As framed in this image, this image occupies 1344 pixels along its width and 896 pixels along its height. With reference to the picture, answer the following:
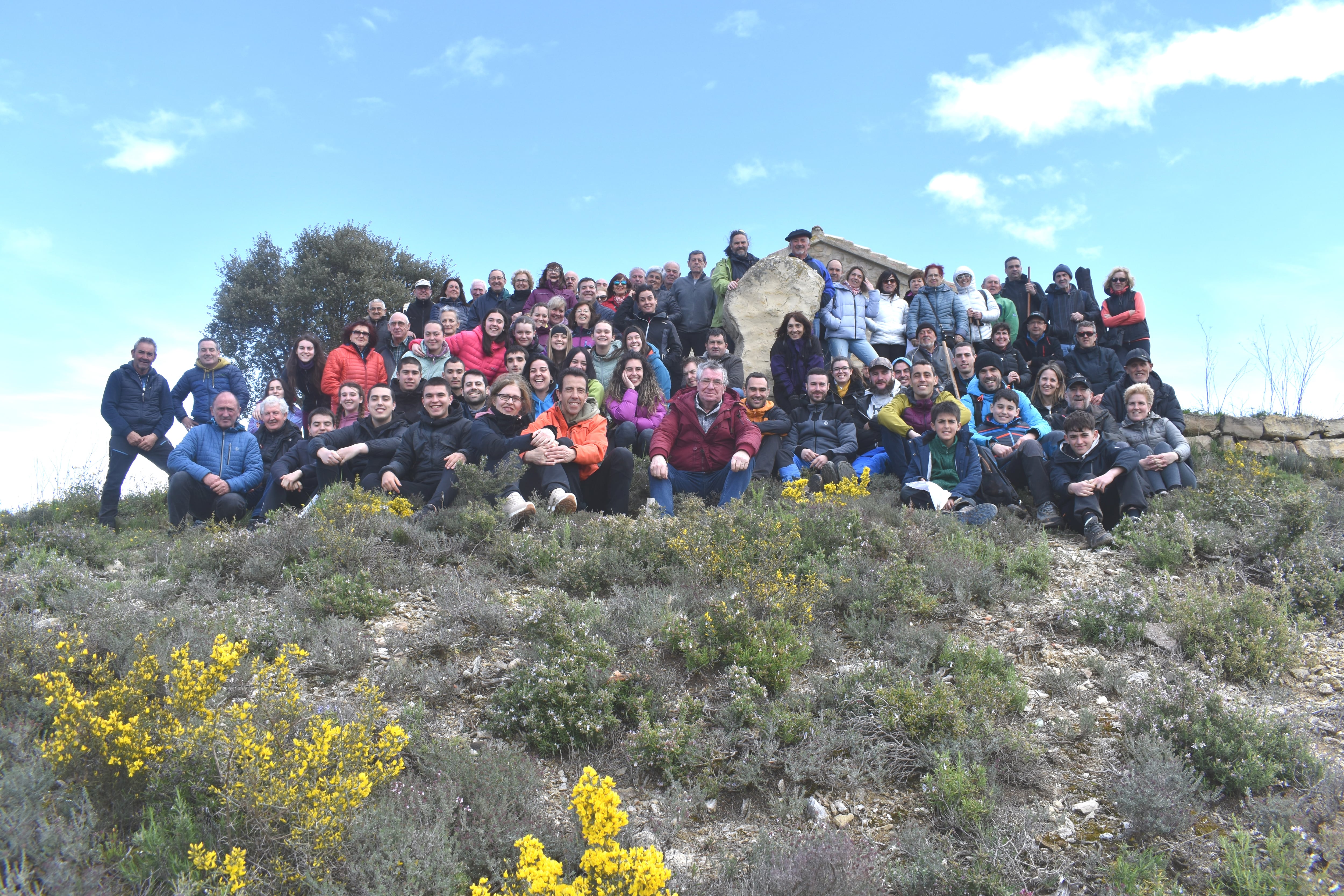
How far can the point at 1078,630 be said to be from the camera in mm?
5203

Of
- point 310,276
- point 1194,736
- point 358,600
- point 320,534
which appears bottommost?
point 1194,736

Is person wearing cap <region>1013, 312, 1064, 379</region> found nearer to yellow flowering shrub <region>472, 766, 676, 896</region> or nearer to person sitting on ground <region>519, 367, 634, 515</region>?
person sitting on ground <region>519, 367, 634, 515</region>

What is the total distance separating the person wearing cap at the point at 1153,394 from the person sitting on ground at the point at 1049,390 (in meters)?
0.49

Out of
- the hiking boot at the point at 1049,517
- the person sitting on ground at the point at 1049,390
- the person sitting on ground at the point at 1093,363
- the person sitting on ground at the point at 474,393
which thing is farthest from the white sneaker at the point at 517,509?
the person sitting on ground at the point at 1093,363

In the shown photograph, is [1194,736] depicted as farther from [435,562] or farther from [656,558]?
[435,562]

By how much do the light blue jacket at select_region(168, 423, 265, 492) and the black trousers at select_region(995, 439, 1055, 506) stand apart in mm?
8242

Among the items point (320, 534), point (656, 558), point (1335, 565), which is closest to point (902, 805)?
point (656, 558)

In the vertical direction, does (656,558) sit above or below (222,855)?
above

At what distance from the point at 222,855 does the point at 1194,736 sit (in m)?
4.60

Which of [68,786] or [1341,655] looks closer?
[68,786]

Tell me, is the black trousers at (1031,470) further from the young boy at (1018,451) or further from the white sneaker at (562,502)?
the white sneaker at (562,502)

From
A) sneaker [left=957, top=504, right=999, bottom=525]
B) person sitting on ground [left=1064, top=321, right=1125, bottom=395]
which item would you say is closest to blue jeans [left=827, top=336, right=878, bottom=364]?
person sitting on ground [left=1064, top=321, right=1125, bottom=395]

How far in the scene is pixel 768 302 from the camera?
480 inches

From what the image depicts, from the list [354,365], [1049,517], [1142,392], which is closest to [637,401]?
[354,365]
